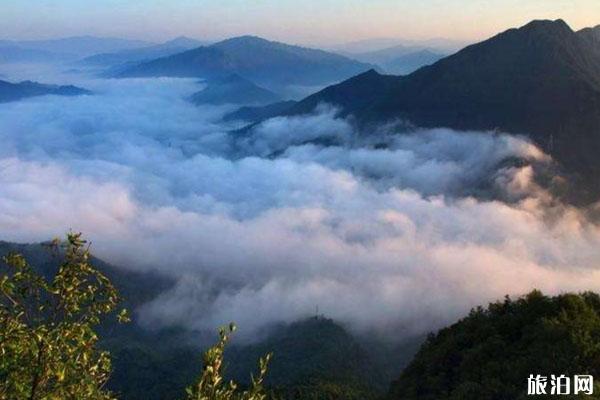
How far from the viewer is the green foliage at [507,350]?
50.9 m

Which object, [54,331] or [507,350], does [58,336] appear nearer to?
[54,331]

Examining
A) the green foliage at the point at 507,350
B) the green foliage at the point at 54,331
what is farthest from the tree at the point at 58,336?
the green foliage at the point at 507,350

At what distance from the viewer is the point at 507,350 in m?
59.0

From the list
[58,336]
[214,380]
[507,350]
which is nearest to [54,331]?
[58,336]

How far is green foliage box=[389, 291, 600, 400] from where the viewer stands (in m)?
50.9

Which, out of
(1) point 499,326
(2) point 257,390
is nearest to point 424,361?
(1) point 499,326

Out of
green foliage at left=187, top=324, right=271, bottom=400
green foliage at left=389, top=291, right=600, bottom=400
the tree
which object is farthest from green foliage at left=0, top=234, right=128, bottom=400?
green foliage at left=389, top=291, right=600, bottom=400

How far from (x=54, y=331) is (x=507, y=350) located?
49.7 meters

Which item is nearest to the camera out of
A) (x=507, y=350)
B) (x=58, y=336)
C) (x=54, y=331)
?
(x=58, y=336)

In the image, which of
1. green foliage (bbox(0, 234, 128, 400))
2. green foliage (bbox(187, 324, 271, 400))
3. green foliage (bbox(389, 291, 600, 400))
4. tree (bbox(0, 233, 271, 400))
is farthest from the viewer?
green foliage (bbox(389, 291, 600, 400))

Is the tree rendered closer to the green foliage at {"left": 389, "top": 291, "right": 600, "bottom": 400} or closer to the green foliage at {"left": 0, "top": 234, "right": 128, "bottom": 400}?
the green foliage at {"left": 0, "top": 234, "right": 128, "bottom": 400}

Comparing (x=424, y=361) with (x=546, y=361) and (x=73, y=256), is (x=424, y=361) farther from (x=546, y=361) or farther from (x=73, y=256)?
(x=73, y=256)

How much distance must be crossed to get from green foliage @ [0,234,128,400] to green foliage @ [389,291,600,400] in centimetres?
3313

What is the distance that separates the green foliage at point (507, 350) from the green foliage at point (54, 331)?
Result: 33.1 m
